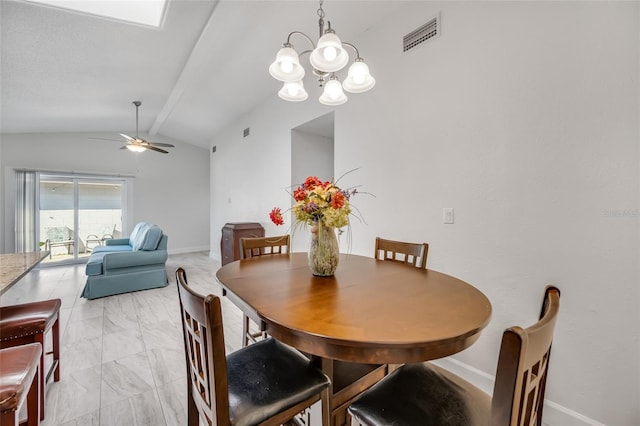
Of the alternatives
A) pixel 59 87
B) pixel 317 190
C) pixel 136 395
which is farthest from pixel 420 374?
pixel 59 87

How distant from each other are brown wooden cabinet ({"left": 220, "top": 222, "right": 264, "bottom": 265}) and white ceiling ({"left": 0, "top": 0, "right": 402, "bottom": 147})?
83.8 inches

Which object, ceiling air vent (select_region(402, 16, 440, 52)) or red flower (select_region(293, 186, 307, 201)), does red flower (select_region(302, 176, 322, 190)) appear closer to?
red flower (select_region(293, 186, 307, 201))

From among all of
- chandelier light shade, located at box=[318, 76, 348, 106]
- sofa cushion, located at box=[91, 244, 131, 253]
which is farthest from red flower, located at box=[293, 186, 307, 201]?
sofa cushion, located at box=[91, 244, 131, 253]

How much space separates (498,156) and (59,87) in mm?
5105

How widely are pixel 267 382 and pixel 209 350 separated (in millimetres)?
368

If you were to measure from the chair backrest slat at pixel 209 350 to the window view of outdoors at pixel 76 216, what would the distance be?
6.72m

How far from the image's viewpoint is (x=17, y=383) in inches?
36.0

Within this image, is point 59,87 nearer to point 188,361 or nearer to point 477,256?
point 188,361

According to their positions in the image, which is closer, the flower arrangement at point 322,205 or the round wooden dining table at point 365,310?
the round wooden dining table at point 365,310

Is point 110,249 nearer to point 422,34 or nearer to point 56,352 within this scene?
point 56,352

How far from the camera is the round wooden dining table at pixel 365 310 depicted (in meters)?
0.76

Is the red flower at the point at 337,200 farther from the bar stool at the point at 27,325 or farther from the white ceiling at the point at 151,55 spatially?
the white ceiling at the point at 151,55

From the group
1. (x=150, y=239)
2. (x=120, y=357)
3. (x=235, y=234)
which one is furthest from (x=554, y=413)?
(x=150, y=239)

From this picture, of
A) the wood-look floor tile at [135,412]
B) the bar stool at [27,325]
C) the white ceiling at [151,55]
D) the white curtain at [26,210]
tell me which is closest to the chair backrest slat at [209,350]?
the wood-look floor tile at [135,412]
